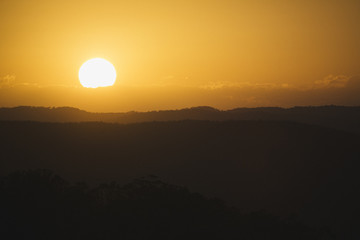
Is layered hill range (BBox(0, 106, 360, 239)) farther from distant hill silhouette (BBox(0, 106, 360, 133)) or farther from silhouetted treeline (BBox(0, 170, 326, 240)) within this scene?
distant hill silhouette (BBox(0, 106, 360, 133))

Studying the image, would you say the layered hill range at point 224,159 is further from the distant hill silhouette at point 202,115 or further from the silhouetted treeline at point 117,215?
the distant hill silhouette at point 202,115

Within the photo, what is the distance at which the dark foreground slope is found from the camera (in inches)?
1540

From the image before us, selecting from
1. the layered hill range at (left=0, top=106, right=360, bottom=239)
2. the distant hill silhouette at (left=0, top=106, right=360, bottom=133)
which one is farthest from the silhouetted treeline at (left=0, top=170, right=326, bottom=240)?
the distant hill silhouette at (left=0, top=106, right=360, bottom=133)

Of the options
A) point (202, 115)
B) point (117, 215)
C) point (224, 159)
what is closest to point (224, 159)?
point (224, 159)

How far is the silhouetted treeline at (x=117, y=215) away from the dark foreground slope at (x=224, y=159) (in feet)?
65.2

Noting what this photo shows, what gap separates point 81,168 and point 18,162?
576 centimetres

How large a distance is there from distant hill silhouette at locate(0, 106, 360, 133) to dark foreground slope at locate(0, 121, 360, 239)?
106 feet

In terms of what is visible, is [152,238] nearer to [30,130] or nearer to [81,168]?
[81,168]

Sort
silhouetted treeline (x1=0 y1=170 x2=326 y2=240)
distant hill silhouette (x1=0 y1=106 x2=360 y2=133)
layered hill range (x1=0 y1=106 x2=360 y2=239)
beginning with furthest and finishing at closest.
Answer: distant hill silhouette (x1=0 y1=106 x2=360 y2=133) < layered hill range (x1=0 y1=106 x2=360 y2=239) < silhouetted treeline (x1=0 y1=170 x2=326 y2=240)

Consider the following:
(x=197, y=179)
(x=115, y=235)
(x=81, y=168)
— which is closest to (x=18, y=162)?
(x=81, y=168)

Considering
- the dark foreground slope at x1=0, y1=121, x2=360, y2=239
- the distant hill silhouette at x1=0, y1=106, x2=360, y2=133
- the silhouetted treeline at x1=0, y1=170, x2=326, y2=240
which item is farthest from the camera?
the distant hill silhouette at x1=0, y1=106, x2=360, y2=133

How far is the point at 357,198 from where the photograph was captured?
126 ft

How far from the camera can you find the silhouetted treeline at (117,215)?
14906mm

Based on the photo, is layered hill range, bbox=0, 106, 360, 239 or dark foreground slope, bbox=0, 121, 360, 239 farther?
dark foreground slope, bbox=0, 121, 360, 239
